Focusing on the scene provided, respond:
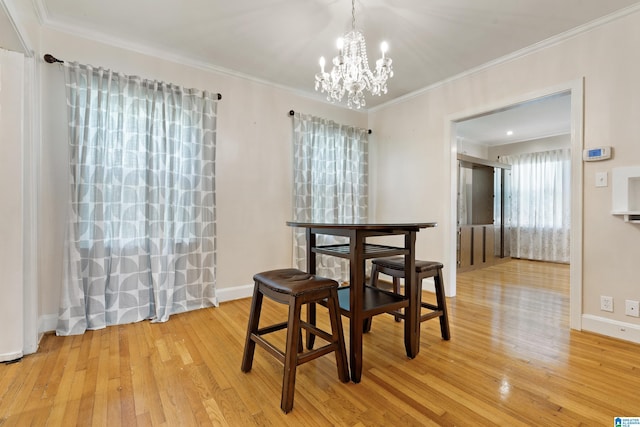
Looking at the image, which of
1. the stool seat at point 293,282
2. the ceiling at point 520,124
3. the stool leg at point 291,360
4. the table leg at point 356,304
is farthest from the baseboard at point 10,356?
the ceiling at point 520,124

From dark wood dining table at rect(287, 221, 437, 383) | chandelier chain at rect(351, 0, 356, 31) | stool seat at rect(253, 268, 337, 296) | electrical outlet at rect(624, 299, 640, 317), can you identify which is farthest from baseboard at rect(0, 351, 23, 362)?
electrical outlet at rect(624, 299, 640, 317)

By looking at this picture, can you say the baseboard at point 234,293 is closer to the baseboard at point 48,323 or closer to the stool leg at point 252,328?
the baseboard at point 48,323

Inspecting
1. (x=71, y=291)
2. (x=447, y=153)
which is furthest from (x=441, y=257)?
(x=71, y=291)

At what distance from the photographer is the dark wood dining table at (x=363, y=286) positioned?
1.73m

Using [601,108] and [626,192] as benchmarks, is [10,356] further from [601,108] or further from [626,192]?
[601,108]

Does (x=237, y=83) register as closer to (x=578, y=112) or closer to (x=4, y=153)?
(x=4, y=153)

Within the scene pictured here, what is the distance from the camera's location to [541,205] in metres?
5.88

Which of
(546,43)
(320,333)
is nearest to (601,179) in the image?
(546,43)

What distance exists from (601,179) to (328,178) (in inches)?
105

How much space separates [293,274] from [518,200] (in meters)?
6.24

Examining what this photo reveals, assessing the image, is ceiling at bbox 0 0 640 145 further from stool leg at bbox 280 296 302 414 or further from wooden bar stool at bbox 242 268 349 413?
stool leg at bbox 280 296 302 414

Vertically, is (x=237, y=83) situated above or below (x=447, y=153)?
above

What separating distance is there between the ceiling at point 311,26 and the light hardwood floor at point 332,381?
2.56m

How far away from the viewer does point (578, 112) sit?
8.14 feet
